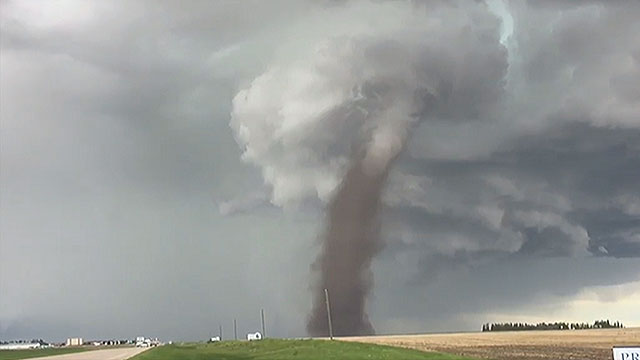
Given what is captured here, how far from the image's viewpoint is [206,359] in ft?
342

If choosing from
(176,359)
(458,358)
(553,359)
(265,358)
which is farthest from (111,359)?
(553,359)

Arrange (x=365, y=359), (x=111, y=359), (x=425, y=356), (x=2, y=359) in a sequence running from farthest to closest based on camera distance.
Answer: (x=2, y=359) < (x=111, y=359) < (x=425, y=356) < (x=365, y=359)

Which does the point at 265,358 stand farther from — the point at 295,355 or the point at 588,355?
the point at 588,355

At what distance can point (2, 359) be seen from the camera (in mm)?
157500

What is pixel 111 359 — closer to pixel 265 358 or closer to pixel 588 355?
pixel 265 358

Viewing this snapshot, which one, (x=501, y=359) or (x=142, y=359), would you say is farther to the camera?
(x=142, y=359)

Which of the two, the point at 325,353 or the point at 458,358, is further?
the point at 325,353

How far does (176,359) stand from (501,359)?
45506 millimetres

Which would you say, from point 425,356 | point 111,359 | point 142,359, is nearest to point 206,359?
point 142,359

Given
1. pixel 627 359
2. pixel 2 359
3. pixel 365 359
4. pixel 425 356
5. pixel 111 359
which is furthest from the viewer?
pixel 2 359

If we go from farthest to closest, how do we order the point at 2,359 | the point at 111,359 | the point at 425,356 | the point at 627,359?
the point at 2,359
the point at 111,359
the point at 425,356
the point at 627,359

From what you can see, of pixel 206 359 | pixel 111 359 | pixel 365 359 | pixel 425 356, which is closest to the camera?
pixel 365 359

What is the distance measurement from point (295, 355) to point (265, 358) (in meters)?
4.10

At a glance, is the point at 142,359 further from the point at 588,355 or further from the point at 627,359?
the point at 627,359
